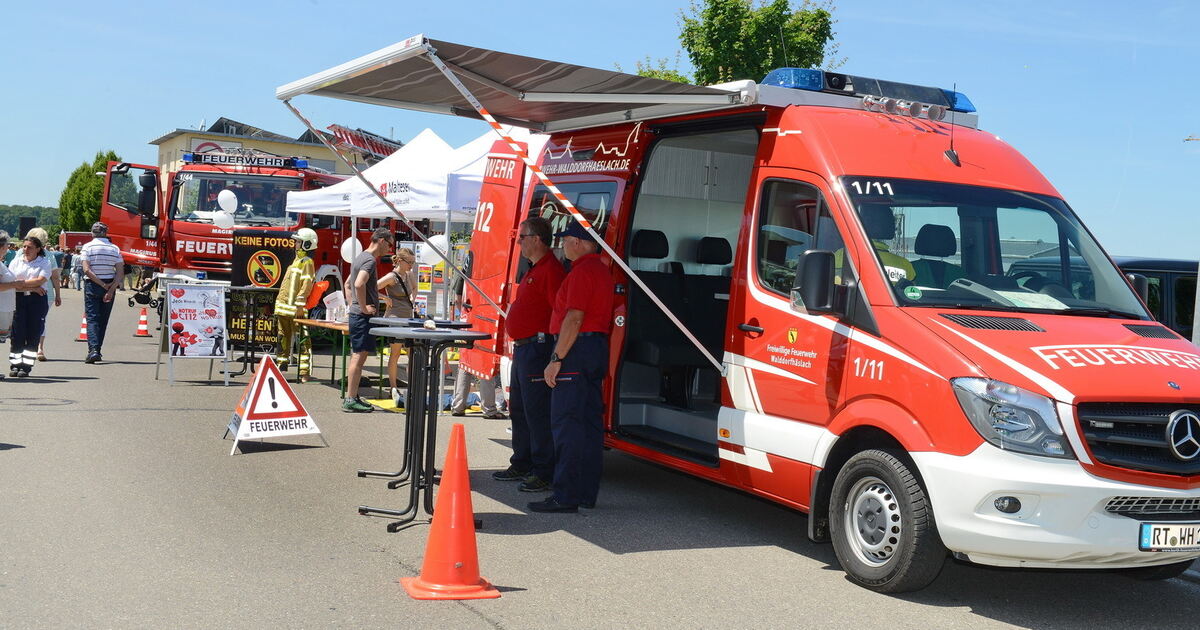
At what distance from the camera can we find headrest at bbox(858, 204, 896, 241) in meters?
6.42

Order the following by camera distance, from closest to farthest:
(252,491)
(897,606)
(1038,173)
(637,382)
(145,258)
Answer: (897,606)
(1038,173)
(252,491)
(637,382)
(145,258)

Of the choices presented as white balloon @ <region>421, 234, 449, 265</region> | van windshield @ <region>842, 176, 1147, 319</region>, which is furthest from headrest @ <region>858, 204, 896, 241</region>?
white balloon @ <region>421, 234, 449, 265</region>

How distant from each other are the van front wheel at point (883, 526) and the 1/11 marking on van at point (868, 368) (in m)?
0.39

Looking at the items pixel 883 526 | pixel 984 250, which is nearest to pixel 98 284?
pixel 984 250

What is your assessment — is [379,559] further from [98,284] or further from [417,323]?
[98,284]

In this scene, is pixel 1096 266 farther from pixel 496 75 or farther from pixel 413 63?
pixel 413 63

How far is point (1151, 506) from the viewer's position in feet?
18.0

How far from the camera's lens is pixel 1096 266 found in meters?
6.82

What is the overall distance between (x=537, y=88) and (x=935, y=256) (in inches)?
113

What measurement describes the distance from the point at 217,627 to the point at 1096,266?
16.9 feet

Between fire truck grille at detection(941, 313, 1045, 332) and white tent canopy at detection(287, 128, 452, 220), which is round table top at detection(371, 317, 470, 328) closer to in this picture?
fire truck grille at detection(941, 313, 1045, 332)

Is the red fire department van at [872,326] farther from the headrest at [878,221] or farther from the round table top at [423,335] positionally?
the round table top at [423,335]

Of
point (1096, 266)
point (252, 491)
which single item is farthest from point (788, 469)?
point (252, 491)

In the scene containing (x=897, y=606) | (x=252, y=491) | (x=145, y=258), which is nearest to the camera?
(x=897, y=606)
